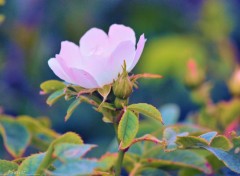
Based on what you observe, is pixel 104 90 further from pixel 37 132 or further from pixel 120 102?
pixel 37 132

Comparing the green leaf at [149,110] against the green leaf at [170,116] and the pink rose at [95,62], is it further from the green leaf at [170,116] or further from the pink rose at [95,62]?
the green leaf at [170,116]

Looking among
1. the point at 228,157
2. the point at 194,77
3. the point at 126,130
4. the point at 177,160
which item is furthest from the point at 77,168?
the point at 194,77

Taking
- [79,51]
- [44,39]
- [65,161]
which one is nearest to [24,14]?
[44,39]

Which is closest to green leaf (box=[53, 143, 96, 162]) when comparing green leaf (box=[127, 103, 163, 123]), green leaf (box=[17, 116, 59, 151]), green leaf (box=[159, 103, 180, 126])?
green leaf (box=[127, 103, 163, 123])

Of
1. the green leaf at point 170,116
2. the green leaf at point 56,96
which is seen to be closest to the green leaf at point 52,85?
the green leaf at point 56,96

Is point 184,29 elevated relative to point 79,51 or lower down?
elevated

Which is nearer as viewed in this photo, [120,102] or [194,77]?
[120,102]

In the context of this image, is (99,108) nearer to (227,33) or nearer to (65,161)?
(65,161)
